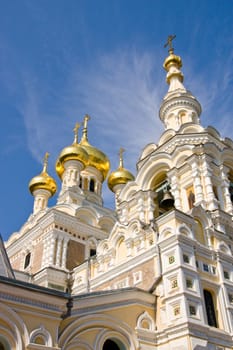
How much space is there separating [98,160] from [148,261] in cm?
1519

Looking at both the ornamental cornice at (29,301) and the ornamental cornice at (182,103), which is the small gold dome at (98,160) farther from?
the ornamental cornice at (29,301)

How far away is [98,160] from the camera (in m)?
25.5

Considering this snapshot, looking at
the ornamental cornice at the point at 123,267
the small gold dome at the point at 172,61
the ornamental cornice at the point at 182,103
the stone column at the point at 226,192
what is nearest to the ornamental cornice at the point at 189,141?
the stone column at the point at 226,192

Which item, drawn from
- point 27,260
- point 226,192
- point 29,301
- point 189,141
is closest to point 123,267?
point 226,192

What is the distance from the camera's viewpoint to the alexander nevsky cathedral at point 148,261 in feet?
25.4

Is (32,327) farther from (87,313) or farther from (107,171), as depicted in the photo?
(107,171)

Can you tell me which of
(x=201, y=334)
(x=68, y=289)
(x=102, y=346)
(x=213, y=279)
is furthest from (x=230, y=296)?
(x=68, y=289)

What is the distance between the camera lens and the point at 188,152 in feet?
47.2

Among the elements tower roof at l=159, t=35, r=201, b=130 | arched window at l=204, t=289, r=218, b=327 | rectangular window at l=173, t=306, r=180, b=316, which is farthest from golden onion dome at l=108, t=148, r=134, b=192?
rectangular window at l=173, t=306, r=180, b=316

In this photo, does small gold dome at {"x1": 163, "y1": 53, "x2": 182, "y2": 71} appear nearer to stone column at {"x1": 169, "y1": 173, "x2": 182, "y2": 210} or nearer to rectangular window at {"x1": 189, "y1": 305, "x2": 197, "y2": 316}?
stone column at {"x1": 169, "y1": 173, "x2": 182, "y2": 210}

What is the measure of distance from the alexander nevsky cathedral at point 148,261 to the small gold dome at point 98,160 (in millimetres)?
4772

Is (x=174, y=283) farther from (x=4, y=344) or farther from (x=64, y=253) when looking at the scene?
(x=64, y=253)

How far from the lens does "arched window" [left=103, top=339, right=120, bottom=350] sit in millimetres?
8578

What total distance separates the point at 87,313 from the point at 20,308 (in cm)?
156
